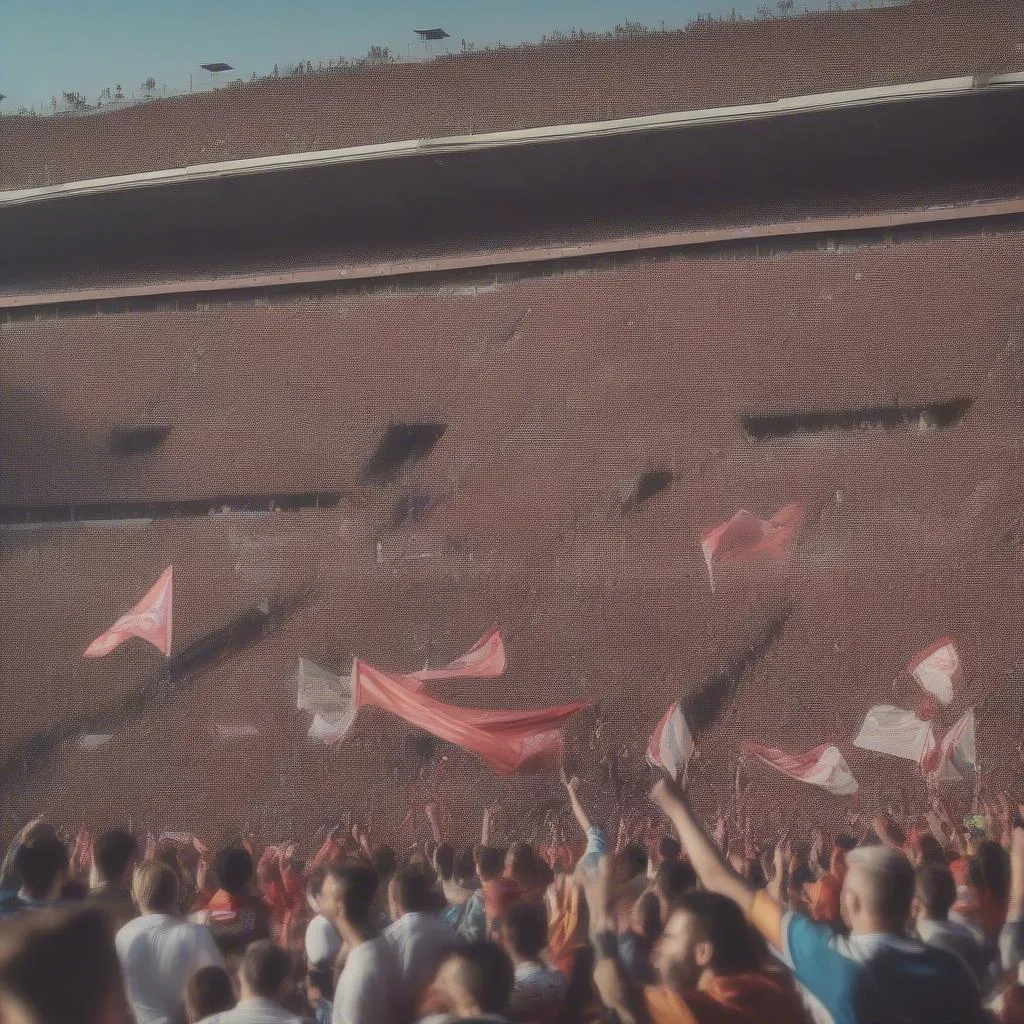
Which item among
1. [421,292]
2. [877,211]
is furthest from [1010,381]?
Answer: [421,292]

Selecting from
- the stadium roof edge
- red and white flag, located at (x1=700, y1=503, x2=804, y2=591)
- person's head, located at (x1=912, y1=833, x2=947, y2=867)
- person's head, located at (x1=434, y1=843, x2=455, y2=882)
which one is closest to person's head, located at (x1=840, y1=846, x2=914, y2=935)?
person's head, located at (x1=912, y1=833, x2=947, y2=867)

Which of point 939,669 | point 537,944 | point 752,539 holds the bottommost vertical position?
point 939,669

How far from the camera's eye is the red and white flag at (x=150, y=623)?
12031 millimetres

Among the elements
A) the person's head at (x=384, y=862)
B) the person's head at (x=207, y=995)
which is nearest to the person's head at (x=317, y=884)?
the person's head at (x=207, y=995)

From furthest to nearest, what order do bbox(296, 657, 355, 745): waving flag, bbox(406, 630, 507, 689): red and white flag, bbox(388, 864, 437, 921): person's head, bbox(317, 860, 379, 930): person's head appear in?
bbox(296, 657, 355, 745): waving flag, bbox(406, 630, 507, 689): red and white flag, bbox(388, 864, 437, 921): person's head, bbox(317, 860, 379, 930): person's head

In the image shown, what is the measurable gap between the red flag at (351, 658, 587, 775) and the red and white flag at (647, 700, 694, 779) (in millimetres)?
638

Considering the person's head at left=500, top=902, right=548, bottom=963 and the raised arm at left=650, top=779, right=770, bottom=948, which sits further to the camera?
the person's head at left=500, top=902, right=548, bottom=963

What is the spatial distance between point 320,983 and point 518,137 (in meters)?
8.83

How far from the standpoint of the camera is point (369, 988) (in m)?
3.53

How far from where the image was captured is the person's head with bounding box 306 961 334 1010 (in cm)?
438

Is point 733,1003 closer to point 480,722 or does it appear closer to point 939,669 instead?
point 480,722

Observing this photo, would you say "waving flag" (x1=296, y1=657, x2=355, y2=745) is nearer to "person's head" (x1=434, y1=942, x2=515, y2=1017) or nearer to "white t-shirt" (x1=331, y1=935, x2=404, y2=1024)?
"white t-shirt" (x1=331, y1=935, x2=404, y2=1024)

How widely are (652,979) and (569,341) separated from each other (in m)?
8.69

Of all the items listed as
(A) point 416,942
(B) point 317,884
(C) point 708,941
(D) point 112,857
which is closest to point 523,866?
(B) point 317,884
